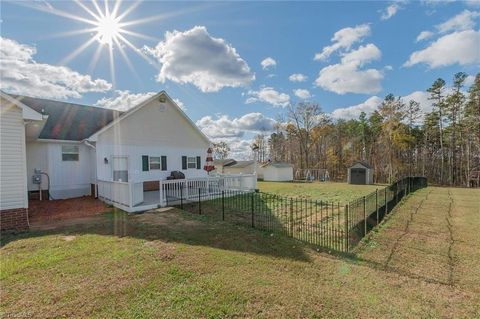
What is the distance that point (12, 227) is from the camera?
6621 millimetres

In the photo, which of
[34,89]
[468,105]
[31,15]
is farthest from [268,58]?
[468,105]

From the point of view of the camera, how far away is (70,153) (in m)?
12.6

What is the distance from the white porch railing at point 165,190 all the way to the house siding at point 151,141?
134 cm

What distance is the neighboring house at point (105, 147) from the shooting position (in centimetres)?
1177

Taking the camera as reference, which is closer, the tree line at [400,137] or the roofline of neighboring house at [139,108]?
the roofline of neighboring house at [139,108]

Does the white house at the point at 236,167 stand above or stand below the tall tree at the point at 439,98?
below

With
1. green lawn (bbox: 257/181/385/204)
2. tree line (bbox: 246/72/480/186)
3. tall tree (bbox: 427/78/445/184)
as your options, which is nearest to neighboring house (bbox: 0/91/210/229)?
green lawn (bbox: 257/181/385/204)

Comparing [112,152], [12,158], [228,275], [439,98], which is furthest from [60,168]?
[439,98]

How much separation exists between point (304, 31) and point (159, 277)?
44.6 ft

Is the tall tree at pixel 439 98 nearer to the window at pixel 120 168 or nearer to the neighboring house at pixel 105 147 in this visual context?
the neighboring house at pixel 105 147

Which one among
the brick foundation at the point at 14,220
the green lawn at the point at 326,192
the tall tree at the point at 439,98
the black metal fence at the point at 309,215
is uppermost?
the tall tree at the point at 439,98

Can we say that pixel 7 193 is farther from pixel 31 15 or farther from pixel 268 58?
pixel 268 58

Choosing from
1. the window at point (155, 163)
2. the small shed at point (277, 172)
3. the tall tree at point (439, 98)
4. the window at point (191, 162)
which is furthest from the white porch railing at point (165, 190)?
the tall tree at point (439, 98)

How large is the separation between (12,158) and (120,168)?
229 inches
